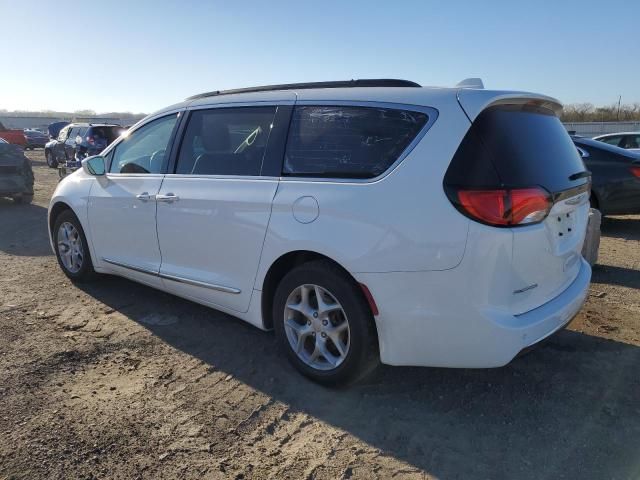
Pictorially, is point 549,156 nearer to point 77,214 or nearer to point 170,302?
point 170,302

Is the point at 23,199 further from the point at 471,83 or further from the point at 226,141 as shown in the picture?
the point at 471,83

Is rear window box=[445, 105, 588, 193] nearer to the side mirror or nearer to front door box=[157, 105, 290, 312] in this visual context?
front door box=[157, 105, 290, 312]

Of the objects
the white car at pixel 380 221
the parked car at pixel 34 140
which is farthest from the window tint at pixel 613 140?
the parked car at pixel 34 140

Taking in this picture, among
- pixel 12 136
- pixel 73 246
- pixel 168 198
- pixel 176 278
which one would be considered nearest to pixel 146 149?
pixel 168 198

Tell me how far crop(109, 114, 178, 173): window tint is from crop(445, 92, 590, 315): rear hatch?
2.62 meters

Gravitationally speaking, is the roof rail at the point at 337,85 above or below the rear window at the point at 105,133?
above

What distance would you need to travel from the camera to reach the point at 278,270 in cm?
348

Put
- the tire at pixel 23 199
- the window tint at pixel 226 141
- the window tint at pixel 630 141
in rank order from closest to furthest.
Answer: the window tint at pixel 226 141 < the tire at pixel 23 199 < the window tint at pixel 630 141

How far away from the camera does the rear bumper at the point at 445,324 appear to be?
274 centimetres

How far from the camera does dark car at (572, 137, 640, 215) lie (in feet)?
24.9

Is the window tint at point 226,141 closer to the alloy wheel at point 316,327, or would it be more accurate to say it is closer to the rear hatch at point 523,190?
the alloy wheel at point 316,327

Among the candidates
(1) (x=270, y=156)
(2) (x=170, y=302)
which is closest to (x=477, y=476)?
(1) (x=270, y=156)

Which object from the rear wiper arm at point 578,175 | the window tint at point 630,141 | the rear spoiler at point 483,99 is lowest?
the rear wiper arm at point 578,175

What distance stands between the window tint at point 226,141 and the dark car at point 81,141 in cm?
1496
